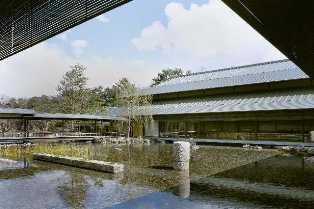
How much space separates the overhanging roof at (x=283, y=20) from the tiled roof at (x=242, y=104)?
22.8 m

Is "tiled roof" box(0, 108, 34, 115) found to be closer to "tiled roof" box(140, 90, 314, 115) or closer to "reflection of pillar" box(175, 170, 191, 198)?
"tiled roof" box(140, 90, 314, 115)

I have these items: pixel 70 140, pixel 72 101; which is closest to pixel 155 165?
pixel 70 140

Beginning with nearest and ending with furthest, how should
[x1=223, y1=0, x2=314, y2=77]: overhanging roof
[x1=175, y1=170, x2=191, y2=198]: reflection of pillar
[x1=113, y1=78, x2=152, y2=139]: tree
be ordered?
1. [x1=223, y1=0, x2=314, y2=77]: overhanging roof
2. [x1=175, y1=170, x2=191, y2=198]: reflection of pillar
3. [x1=113, y1=78, x2=152, y2=139]: tree

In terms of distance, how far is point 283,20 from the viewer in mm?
5852

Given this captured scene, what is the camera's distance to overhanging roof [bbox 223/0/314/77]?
16.4ft

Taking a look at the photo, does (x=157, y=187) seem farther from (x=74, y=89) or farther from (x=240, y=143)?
(x=74, y=89)

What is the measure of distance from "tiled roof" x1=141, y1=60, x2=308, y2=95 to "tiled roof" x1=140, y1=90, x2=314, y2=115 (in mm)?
1591

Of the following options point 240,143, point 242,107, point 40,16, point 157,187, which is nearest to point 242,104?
point 242,107

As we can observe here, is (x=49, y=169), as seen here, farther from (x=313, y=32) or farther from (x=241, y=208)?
(x=313, y=32)

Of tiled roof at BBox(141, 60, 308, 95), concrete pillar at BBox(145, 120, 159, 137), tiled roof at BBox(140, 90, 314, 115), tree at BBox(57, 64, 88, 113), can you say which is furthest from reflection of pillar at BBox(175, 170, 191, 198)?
tree at BBox(57, 64, 88, 113)

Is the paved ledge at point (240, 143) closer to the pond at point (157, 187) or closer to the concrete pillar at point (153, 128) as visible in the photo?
the concrete pillar at point (153, 128)

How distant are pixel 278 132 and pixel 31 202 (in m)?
26.2

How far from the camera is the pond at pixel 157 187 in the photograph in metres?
9.78

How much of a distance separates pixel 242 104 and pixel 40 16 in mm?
30010
